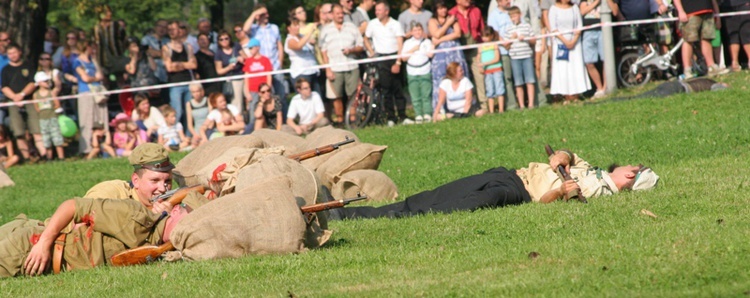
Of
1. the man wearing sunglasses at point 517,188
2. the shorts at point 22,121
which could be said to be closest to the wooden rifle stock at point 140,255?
the man wearing sunglasses at point 517,188

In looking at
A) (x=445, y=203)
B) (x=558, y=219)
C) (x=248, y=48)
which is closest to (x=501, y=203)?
(x=445, y=203)

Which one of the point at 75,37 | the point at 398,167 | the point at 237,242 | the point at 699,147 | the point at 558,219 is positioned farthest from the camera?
the point at 75,37

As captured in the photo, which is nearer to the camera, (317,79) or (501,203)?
(501,203)

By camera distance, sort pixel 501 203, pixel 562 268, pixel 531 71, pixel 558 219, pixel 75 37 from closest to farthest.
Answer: pixel 562 268 → pixel 558 219 → pixel 501 203 → pixel 531 71 → pixel 75 37

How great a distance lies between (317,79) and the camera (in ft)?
65.8

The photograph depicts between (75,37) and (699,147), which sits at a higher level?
(75,37)

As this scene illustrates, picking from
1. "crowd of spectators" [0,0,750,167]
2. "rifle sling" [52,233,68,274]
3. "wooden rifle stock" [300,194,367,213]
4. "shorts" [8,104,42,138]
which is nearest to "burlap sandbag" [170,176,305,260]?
"wooden rifle stock" [300,194,367,213]

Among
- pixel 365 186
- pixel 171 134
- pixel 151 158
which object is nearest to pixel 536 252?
pixel 151 158

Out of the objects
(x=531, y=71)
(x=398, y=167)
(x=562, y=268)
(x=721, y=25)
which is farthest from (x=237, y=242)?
(x=721, y=25)

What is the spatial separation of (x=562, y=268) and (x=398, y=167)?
817cm

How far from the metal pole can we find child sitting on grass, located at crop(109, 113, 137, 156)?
810cm

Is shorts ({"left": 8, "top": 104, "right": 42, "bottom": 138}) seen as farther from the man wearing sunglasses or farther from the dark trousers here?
the man wearing sunglasses

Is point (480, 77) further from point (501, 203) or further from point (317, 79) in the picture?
point (501, 203)

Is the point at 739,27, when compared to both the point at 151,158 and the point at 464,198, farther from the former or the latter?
the point at 151,158
